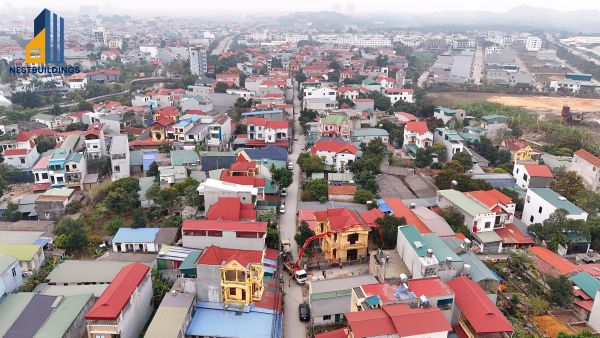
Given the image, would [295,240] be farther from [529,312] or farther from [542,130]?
[542,130]

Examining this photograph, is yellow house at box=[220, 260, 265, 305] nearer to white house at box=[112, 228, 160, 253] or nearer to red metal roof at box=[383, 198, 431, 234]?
white house at box=[112, 228, 160, 253]

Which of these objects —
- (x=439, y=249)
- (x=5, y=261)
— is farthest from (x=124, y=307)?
(x=439, y=249)

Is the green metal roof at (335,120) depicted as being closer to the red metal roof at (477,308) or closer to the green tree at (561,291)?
the green tree at (561,291)

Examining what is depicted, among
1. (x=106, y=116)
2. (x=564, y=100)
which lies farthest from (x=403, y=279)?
(x=564, y=100)

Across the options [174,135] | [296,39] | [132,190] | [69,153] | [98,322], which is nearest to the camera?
[98,322]

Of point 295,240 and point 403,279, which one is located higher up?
point 403,279

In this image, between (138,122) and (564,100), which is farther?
(564,100)

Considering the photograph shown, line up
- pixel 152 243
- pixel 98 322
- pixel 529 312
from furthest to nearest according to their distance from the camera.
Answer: pixel 152 243, pixel 529 312, pixel 98 322
